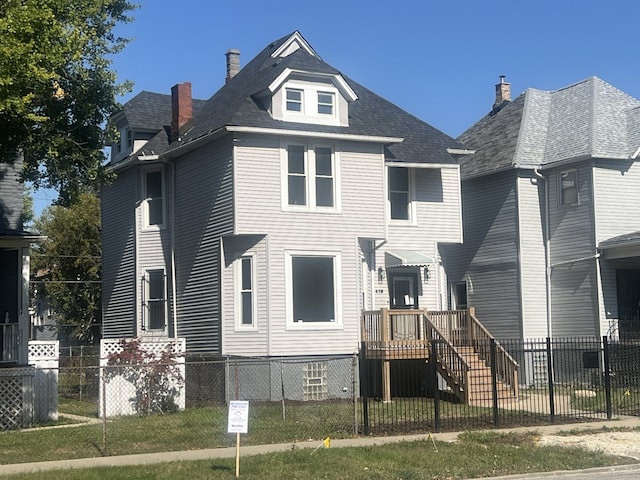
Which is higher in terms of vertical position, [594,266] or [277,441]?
[594,266]

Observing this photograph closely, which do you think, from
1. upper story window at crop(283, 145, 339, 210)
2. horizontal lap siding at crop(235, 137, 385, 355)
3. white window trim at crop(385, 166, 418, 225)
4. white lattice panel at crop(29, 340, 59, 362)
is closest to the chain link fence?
horizontal lap siding at crop(235, 137, 385, 355)

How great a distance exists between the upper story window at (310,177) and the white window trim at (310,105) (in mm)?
787

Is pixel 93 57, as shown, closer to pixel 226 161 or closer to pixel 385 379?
pixel 226 161

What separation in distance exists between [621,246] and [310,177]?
382 inches

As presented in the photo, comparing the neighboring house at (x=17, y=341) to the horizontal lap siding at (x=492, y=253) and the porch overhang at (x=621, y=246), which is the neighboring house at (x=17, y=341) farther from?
the porch overhang at (x=621, y=246)

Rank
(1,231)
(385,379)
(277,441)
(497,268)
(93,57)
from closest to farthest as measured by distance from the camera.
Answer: (277,441), (93,57), (1,231), (385,379), (497,268)

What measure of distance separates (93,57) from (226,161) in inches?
225

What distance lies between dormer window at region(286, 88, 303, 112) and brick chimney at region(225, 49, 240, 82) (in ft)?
28.1

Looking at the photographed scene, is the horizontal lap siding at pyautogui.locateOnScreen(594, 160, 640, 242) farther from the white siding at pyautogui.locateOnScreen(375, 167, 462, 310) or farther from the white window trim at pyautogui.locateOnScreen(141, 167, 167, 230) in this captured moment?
the white window trim at pyautogui.locateOnScreen(141, 167, 167, 230)

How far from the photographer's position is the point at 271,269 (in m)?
23.5

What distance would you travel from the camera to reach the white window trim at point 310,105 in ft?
80.0

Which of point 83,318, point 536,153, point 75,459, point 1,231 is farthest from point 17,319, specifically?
point 83,318

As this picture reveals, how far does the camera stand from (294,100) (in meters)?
24.6

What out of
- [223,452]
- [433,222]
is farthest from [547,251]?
[223,452]
